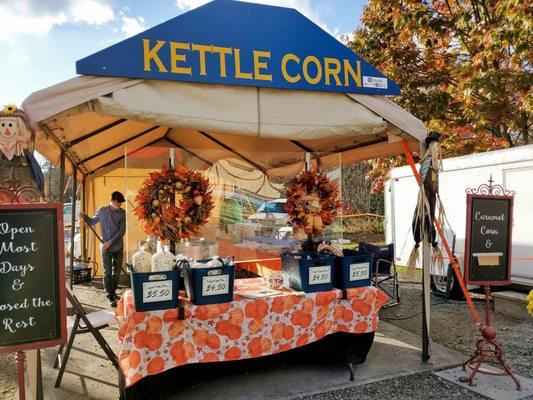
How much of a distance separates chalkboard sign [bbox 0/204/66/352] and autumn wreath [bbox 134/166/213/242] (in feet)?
3.92

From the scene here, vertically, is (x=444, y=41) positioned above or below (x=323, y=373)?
above

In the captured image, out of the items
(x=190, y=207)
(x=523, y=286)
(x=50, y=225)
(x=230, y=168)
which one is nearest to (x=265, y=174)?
(x=230, y=168)

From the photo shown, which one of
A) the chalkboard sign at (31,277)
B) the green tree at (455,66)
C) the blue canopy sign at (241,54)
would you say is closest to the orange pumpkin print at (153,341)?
the chalkboard sign at (31,277)

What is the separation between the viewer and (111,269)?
639 centimetres

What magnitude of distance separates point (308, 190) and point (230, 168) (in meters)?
1.11

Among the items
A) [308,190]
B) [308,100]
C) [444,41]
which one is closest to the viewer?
[308,100]

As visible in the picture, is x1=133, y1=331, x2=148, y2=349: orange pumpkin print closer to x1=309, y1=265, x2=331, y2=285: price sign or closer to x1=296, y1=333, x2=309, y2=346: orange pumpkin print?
x1=296, y1=333, x2=309, y2=346: orange pumpkin print

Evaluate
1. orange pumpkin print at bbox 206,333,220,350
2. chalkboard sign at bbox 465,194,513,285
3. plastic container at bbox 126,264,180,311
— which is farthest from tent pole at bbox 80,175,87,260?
chalkboard sign at bbox 465,194,513,285

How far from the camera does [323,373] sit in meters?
3.73

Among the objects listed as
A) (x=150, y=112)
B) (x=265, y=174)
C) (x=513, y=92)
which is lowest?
(x=265, y=174)

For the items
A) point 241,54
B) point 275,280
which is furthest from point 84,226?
point 241,54

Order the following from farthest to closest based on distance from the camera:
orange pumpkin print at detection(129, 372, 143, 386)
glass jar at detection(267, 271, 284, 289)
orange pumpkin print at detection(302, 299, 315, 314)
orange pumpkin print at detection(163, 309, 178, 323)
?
1. glass jar at detection(267, 271, 284, 289)
2. orange pumpkin print at detection(302, 299, 315, 314)
3. orange pumpkin print at detection(163, 309, 178, 323)
4. orange pumpkin print at detection(129, 372, 143, 386)

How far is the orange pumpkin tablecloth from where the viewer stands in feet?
9.56

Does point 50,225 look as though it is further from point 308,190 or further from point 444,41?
point 444,41
